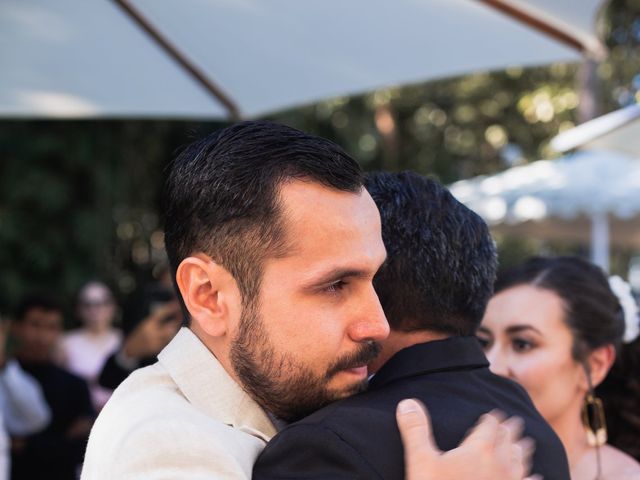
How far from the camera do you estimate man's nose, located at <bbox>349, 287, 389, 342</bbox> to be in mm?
1832

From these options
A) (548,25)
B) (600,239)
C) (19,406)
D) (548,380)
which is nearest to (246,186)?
(548,380)

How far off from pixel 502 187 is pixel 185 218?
5.83 metres

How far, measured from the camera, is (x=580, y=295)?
3061mm

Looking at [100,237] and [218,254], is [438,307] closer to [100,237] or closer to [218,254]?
[218,254]

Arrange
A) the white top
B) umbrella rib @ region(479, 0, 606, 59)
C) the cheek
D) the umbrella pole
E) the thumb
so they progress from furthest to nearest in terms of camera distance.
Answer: the umbrella pole < the white top < umbrella rib @ region(479, 0, 606, 59) < the cheek < the thumb

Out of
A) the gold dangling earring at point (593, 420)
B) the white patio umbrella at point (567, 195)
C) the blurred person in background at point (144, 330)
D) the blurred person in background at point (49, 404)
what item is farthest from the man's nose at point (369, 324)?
A: the white patio umbrella at point (567, 195)

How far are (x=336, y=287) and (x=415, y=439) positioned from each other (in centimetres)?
33

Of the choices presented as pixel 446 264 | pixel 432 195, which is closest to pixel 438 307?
pixel 446 264

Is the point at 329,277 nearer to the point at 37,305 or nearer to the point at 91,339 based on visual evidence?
the point at 37,305

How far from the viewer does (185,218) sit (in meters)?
1.97

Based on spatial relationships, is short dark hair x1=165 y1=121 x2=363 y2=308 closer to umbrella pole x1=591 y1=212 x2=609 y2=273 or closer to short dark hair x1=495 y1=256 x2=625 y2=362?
short dark hair x1=495 y1=256 x2=625 y2=362

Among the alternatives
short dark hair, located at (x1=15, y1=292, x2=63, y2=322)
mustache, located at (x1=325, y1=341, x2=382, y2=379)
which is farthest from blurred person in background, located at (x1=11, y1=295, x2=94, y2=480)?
mustache, located at (x1=325, y1=341, x2=382, y2=379)

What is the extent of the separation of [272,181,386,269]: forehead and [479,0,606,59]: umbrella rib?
2156 millimetres

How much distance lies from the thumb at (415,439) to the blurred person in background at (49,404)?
423cm
